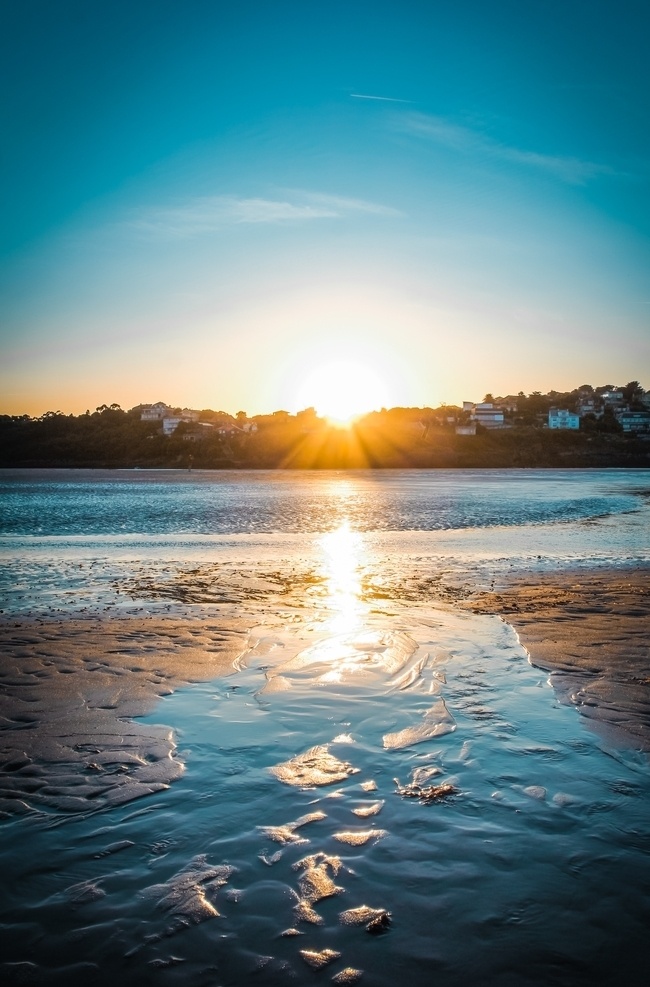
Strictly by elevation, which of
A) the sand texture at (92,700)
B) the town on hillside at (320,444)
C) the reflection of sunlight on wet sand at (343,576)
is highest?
the town on hillside at (320,444)

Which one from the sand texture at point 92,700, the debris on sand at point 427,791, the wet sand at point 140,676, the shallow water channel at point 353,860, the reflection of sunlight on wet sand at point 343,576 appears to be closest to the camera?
the shallow water channel at point 353,860

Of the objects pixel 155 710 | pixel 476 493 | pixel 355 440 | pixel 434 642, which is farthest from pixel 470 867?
pixel 355 440

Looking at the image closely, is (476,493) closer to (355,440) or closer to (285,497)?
(285,497)

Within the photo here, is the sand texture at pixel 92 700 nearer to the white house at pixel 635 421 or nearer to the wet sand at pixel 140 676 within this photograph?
the wet sand at pixel 140 676

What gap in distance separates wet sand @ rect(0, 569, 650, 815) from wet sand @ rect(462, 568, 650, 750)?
2cm

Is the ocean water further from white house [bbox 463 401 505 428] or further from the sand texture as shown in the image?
white house [bbox 463 401 505 428]

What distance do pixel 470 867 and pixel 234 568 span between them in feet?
45.5

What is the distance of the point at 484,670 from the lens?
8.21 meters

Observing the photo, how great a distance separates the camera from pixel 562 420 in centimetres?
16475

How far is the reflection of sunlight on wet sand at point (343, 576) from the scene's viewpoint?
11449 millimetres

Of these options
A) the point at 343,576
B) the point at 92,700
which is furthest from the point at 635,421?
the point at 92,700

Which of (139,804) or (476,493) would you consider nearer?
(139,804)

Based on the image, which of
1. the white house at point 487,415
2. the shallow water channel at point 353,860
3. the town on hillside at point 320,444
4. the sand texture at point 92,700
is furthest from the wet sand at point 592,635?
the white house at point 487,415

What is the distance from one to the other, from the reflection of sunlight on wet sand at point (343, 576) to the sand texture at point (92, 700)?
202 centimetres
